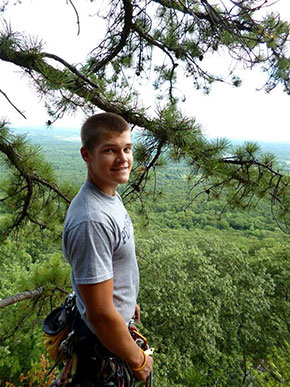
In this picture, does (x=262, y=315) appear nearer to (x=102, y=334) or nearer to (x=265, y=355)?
(x=265, y=355)

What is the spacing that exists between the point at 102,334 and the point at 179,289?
684 cm

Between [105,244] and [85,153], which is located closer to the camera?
[105,244]

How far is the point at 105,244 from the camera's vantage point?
82 centimetres

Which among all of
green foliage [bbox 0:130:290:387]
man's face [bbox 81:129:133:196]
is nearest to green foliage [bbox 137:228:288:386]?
green foliage [bbox 0:130:290:387]

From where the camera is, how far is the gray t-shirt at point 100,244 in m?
0.79

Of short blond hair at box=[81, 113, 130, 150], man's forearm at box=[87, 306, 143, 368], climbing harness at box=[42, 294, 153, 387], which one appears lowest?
climbing harness at box=[42, 294, 153, 387]

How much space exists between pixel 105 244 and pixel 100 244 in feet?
0.06

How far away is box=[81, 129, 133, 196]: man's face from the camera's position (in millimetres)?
922

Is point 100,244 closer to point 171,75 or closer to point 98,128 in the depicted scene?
point 98,128

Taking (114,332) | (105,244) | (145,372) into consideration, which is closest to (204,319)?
(145,372)

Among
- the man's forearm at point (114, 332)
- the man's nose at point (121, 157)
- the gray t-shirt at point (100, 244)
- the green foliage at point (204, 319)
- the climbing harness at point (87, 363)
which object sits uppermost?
the man's nose at point (121, 157)

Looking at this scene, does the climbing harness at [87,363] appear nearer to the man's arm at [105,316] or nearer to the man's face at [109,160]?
the man's arm at [105,316]

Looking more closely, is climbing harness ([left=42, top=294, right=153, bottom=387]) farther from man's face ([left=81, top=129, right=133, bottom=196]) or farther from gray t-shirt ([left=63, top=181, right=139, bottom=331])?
man's face ([left=81, top=129, right=133, bottom=196])

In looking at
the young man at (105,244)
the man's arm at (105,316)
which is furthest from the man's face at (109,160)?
the man's arm at (105,316)
